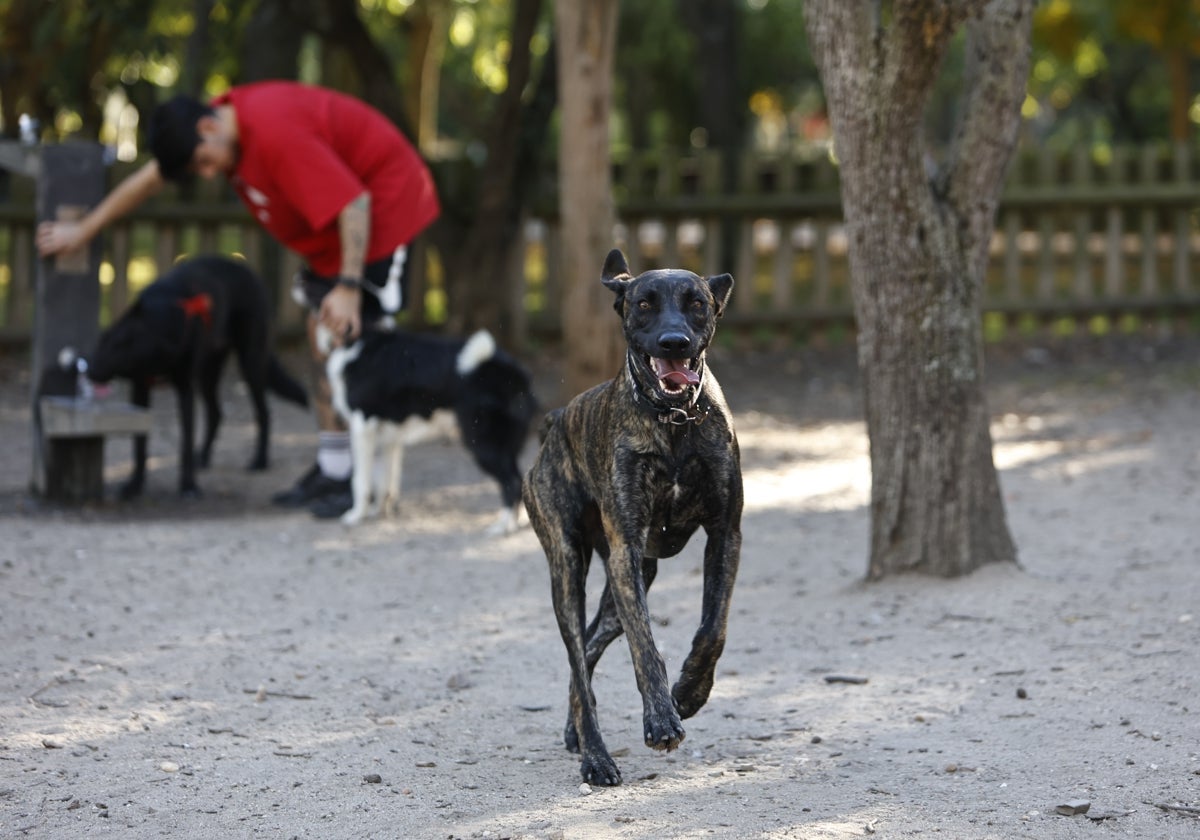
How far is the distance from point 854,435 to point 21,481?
5.50 meters

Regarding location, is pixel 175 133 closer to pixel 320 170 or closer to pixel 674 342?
pixel 320 170

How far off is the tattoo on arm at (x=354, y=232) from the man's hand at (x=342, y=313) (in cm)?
13

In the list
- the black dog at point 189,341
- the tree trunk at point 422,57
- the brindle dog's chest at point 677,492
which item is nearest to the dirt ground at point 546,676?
the black dog at point 189,341

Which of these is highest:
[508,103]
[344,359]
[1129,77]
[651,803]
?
[1129,77]

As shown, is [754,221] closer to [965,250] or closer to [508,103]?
[508,103]

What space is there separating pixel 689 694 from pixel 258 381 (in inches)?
228

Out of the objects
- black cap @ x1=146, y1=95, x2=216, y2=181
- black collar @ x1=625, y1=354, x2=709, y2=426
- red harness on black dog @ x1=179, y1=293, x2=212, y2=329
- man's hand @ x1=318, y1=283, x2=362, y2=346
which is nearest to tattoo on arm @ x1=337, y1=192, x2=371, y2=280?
man's hand @ x1=318, y1=283, x2=362, y2=346

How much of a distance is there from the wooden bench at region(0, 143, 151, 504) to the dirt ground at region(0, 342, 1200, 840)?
27 centimetres

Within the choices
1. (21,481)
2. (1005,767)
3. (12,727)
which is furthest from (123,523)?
(1005,767)

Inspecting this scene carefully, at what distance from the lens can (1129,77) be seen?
29.3m

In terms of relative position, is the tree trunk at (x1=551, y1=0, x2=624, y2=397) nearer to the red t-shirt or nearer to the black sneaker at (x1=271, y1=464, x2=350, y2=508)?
the red t-shirt

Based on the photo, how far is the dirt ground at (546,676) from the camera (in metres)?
4.16

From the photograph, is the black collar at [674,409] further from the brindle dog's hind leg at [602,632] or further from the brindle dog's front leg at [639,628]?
the brindle dog's hind leg at [602,632]

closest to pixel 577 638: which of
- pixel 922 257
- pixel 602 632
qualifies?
pixel 602 632
